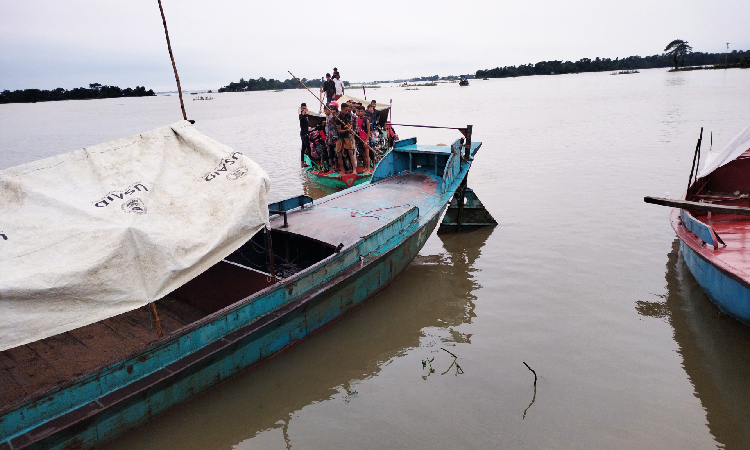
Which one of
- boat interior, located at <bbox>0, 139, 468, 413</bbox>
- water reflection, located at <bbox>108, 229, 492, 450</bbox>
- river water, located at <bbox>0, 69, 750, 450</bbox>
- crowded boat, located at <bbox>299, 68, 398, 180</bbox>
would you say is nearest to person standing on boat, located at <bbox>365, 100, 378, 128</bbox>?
crowded boat, located at <bbox>299, 68, 398, 180</bbox>

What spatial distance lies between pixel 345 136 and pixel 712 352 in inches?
374

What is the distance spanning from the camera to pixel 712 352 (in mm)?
5520

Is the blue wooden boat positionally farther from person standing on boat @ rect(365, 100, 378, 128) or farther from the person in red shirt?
person standing on boat @ rect(365, 100, 378, 128)

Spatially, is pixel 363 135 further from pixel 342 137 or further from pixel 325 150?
pixel 325 150

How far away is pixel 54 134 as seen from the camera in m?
30.7

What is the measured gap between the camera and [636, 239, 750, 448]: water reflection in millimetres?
4477

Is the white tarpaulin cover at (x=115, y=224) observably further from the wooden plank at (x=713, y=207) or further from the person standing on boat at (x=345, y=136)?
the person standing on boat at (x=345, y=136)

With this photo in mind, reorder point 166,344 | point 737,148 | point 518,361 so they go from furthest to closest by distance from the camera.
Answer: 1. point 737,148
2. point 518,361
3. point 166,344

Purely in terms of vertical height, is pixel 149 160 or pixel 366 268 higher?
pixel 149 160

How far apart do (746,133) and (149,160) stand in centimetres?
784

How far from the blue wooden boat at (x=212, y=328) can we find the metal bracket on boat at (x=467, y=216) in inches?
63.8

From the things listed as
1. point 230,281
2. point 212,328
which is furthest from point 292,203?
point 212,328

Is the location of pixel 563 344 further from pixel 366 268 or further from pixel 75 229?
pixel 75 229

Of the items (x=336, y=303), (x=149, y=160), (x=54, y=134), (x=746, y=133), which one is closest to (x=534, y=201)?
(x=746, y=133)
